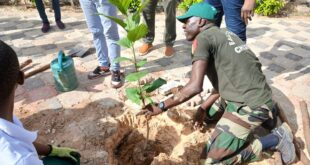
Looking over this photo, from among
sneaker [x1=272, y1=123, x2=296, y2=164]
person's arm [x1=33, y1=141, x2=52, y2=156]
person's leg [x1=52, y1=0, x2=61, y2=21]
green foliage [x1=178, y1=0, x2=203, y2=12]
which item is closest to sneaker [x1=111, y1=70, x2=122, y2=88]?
person's arm [x1=33, y1=141, x2=52, y2=156]

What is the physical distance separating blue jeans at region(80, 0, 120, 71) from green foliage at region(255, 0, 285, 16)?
13.1 feet

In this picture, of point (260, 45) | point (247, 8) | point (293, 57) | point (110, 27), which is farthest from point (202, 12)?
point (260, 45)

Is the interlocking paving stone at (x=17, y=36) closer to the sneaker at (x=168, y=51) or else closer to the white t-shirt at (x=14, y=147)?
the sneaker at (x=168, y=51)

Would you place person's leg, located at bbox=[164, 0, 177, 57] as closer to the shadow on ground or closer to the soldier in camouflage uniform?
the shadow on ground

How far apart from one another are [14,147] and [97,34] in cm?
264

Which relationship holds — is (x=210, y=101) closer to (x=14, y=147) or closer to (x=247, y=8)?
(x=247, y=8)

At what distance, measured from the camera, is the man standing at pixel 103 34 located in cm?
351

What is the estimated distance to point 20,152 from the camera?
4.73 feet

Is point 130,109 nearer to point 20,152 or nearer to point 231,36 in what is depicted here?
point 231,36

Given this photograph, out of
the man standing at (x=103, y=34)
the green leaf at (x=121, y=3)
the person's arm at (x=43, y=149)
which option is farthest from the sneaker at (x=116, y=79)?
the person's arm at (x=43, y=149)

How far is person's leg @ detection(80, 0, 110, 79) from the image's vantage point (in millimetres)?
3658

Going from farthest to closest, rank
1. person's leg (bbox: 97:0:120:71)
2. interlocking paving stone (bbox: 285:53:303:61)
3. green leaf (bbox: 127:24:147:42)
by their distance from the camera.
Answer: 1. interlocking paving stone (bbox: 285:53:303:61)
2. person's leg (bbox: 97:0:120:71)
3. green leaf (bbox: 127:24:147:42)

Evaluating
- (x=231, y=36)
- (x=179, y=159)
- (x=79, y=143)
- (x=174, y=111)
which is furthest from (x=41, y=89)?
(x=231, y=36)

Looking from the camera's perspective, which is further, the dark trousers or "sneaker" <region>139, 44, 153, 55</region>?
"sneaker" <region>139, 44, 153, 55</region>
